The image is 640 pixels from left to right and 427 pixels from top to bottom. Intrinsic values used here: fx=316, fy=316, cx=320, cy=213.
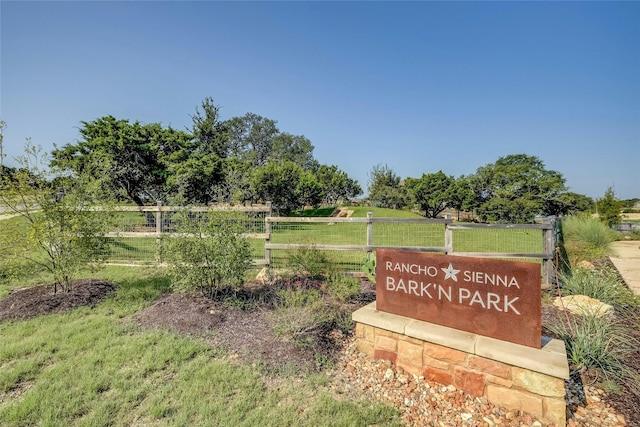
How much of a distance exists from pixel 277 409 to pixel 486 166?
4697 cm

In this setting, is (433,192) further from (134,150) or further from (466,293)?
(466,293)

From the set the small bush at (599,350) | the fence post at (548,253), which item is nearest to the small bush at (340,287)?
the small bush at (599,350)

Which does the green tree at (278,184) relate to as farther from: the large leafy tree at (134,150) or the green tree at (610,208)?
the green tree at (610,208)

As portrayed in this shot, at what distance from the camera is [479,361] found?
2699mm

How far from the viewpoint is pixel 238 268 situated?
194 inches

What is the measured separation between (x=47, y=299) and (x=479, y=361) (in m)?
6.45

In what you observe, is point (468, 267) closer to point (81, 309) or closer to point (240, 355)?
point (240, 355)

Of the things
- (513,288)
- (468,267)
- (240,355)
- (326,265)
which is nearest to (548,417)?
(513,288)

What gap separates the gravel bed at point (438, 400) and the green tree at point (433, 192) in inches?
1385

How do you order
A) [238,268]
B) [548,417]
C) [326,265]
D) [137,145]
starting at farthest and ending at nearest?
[137,145] → [326,265] → [238,268] → [548,417]

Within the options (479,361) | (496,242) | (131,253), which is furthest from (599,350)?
(131,253)

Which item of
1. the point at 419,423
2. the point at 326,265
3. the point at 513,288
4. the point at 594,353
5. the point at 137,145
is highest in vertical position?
the point at 137,145

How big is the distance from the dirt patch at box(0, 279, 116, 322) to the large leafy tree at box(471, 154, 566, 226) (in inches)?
1430

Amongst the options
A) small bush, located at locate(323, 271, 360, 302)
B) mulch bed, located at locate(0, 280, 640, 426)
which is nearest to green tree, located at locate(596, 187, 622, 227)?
mulch bed, located at locate(0, 280, 640, 426)
